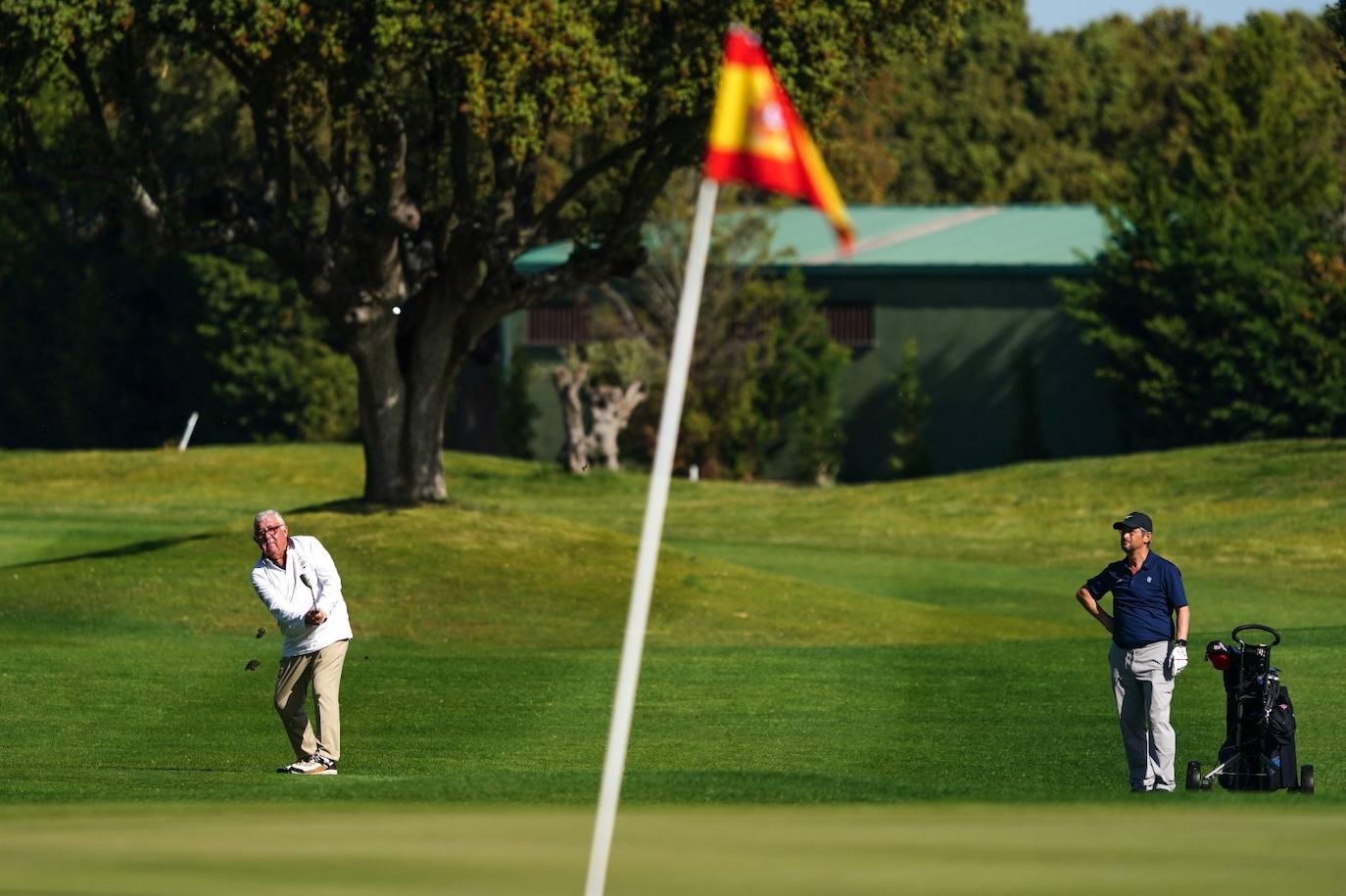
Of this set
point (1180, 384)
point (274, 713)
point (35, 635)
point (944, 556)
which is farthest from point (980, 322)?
point (274, 713)

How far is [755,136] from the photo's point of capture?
9031mm

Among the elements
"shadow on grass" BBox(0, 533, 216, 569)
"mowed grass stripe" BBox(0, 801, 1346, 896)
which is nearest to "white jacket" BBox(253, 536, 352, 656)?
"mowed grass stripe" BBox(0, 801, 1346, 896)

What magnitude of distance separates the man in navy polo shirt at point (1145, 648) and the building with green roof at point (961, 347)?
42399 mm

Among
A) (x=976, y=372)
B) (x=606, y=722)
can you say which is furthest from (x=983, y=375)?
(x=606, y=722)

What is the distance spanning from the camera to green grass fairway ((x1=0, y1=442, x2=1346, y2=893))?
10.7m

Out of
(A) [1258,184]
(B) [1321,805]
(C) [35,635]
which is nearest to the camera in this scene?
(B) [1321,805]

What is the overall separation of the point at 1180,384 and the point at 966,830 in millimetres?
45234

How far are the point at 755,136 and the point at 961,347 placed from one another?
5071 cm

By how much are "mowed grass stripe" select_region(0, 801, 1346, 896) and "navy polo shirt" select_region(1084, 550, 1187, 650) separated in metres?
2.92

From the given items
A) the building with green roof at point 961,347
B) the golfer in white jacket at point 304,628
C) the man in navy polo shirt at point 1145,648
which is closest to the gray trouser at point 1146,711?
the man in navy polo shirt at point 1145,648

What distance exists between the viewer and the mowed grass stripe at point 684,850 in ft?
32.2

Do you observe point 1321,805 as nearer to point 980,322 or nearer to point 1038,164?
point 980,322

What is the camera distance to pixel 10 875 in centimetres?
1012

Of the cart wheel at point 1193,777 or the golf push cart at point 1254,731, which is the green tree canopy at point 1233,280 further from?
the cart wheel at point 1193,777
